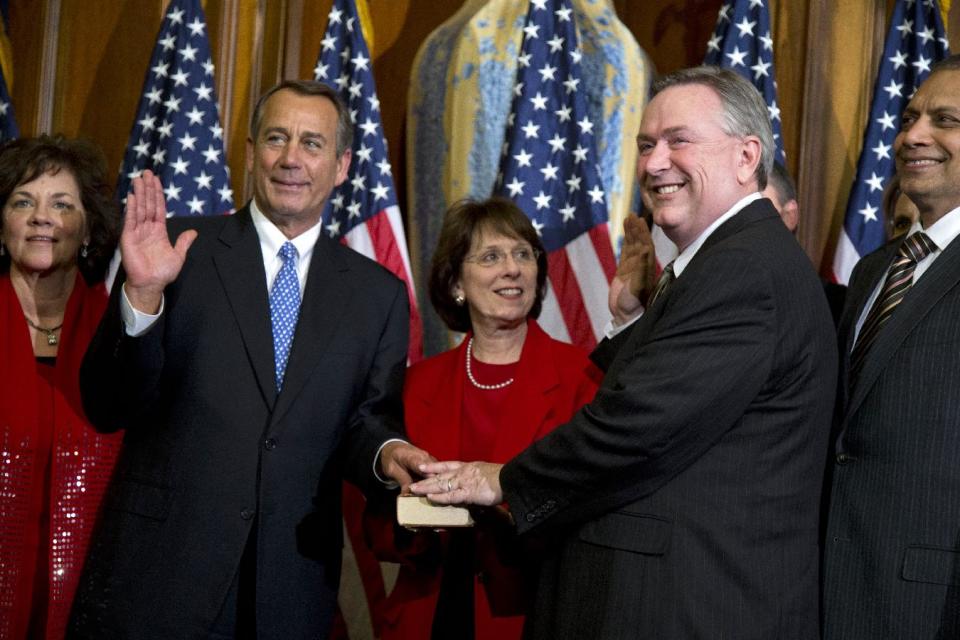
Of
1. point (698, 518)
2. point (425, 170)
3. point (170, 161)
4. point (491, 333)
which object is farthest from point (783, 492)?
point (170, 161)

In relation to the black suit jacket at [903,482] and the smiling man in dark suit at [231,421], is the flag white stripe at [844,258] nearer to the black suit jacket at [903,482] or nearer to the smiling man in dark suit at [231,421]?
the black suit jacket at [903,482]

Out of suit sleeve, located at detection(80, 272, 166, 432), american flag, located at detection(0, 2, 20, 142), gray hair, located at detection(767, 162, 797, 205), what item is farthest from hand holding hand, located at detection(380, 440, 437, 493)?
american flag, located at detection(0, 2, 20, 142)

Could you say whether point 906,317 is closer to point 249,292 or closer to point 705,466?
point 705,466

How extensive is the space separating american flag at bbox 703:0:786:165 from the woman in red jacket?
7.76 feet

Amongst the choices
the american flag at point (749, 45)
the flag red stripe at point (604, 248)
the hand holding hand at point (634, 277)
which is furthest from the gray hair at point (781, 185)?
the flag red stripe at point (604, 248)

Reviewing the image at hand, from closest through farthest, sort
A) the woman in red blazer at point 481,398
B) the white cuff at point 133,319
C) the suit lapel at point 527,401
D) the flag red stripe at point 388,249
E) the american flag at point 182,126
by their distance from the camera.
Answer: the white cuff at point 133,319 < the woman in red blazer at point 481,398 < the suit lapel at point 527,401 < the flag red stripe at point 388,249 < the american flag at point 182,126

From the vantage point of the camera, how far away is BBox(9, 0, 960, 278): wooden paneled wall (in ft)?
14.4

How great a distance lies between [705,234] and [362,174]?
94.1 inches

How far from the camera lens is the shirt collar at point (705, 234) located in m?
2.25

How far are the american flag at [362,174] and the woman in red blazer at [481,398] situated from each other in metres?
0.76

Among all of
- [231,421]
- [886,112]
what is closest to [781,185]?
[886,112]

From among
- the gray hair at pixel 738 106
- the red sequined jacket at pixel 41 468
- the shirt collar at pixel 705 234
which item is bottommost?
the red sequined jacket at pixel 41 468

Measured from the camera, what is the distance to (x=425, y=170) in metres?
4.54

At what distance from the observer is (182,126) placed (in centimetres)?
445
